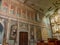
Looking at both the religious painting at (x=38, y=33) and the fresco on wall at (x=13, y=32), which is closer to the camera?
A: the fresco on wall at (x=13, y=32)

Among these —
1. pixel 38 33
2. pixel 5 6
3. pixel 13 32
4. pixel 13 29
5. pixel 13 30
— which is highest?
pixel 5 6

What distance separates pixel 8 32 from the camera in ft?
30.1

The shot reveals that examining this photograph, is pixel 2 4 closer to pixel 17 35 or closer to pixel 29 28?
pixel 17 35

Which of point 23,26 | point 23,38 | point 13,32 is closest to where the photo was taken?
point 13,32

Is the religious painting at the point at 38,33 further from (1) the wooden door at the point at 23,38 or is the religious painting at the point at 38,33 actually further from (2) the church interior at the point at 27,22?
(1) the wooden door at the point at 23,38

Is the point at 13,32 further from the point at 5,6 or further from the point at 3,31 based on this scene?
the point at 5,6

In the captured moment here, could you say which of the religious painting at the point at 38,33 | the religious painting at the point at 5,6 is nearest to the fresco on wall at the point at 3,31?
the religious painting at the point at 5,6

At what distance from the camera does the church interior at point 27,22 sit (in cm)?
899

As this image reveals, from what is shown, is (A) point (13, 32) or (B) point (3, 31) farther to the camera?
(A) point (13, 32)

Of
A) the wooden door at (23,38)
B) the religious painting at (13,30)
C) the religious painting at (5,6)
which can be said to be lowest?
the wooden door at (23,38)

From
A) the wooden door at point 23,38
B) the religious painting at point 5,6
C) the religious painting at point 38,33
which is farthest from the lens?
the religious painting at point 38,33

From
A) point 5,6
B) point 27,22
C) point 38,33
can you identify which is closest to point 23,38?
point 27,22

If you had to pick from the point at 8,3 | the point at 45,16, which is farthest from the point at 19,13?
the point at 45,16

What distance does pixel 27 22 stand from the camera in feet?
38.4
